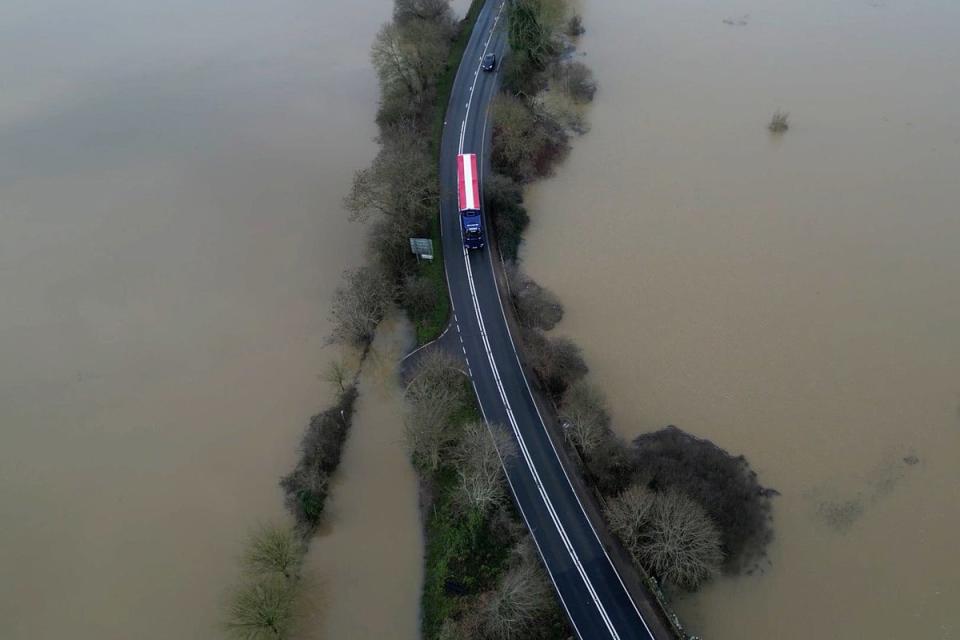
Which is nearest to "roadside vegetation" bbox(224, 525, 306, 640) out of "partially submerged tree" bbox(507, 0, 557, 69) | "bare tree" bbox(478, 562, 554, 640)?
"bare tree" bbox(478, 562, 554, 640)

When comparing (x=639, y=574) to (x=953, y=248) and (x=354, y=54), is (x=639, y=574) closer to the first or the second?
(x=953, y=248)

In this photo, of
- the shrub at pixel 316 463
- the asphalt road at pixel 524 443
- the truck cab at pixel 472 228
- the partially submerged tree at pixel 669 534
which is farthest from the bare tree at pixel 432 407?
the partially submerged tree at pixel 669 534

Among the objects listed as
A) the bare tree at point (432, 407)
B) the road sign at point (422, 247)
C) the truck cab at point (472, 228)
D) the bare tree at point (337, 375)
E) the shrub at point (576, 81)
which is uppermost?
the shrub at point (576, 81)

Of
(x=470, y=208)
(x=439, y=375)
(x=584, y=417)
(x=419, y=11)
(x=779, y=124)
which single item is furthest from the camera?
(x=419, y=11)

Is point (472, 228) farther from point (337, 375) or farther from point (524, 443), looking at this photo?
point (524, 443)

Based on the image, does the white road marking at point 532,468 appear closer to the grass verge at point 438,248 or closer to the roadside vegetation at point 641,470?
the grass verge at point 438,248

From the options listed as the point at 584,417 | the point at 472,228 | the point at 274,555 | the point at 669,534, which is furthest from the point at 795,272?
the point at 274,555

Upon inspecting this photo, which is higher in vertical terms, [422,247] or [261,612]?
[422,247]
